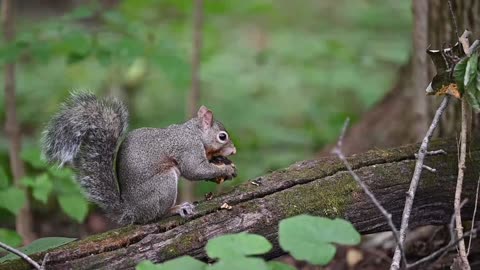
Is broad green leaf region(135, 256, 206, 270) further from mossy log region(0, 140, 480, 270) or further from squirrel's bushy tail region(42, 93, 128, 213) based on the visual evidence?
squirrel's bushy tail region(42, 93, 128, 213)

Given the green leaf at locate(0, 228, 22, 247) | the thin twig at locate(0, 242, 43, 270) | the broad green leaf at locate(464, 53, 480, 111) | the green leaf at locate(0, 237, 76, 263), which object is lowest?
the green leaf at locate(0, 228, 22, 247)

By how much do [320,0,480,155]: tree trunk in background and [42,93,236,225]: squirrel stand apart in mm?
1034

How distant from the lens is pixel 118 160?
2.87 meters

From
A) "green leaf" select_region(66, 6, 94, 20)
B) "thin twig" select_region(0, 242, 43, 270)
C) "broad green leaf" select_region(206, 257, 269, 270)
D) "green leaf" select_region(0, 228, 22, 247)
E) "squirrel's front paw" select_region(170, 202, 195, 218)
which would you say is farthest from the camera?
"green leaf" select_region(66, 6, 94, 20)

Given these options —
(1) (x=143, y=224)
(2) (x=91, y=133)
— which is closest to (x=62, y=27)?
(2) (x=91, y=133)

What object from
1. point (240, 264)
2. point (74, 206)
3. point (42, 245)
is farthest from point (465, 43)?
point (74, 206)

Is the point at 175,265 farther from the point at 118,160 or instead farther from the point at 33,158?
the point at 33,158

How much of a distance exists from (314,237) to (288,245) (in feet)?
0.27

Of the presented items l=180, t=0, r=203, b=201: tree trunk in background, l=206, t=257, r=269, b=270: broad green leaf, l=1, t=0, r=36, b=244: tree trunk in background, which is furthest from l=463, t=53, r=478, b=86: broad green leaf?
l=1, t=0, r=36, b=244: tree trunk in background

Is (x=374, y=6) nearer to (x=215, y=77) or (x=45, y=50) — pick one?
(x=215, y=77)

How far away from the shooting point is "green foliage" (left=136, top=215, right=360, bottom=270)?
1.88 m

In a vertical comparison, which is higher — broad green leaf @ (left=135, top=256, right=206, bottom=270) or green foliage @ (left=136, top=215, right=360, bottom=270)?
green foliage @ (left=136, top=215, right=360, bottom=270)

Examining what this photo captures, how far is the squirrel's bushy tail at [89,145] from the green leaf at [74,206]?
544 mm

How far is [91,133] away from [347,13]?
5317mm
